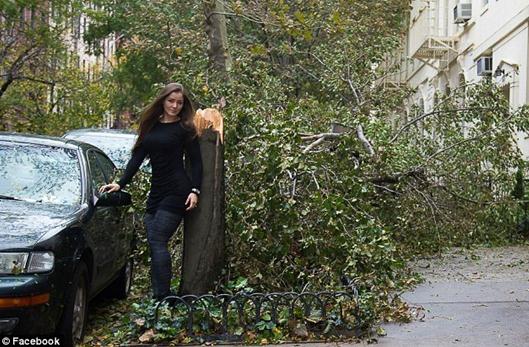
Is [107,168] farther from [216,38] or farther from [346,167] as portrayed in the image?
[216,38]

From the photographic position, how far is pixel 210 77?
11.3 m

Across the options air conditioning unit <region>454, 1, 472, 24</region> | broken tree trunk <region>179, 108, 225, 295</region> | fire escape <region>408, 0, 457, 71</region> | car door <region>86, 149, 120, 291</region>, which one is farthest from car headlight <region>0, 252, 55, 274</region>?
fire escape <region>408, 0, 457, 71</region>

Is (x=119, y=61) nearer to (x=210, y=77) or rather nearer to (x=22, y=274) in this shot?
(x=210, y=77)

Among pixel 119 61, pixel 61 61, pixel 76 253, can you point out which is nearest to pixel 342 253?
pixel 76 253

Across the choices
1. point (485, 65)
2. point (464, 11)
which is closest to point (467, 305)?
point (485, 65)

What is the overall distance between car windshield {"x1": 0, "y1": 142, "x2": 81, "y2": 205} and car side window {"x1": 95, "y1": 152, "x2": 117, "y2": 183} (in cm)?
66

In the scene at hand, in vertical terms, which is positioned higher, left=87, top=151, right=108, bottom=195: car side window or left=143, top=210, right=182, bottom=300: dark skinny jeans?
left=87, top=151, right=108, bottom=195: car side window

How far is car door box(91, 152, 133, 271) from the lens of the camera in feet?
21.3

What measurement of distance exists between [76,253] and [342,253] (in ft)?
8.11

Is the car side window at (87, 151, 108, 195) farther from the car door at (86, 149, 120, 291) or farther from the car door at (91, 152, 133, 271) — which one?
the car door at (91, 152, 133, 271)

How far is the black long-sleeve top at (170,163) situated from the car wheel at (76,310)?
2.80 ft

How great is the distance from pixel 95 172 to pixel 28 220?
1.61 metres

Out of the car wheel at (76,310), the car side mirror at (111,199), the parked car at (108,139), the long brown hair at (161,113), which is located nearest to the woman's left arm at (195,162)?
the long brown hair at (161,113)

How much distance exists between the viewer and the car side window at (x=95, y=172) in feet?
21.0
